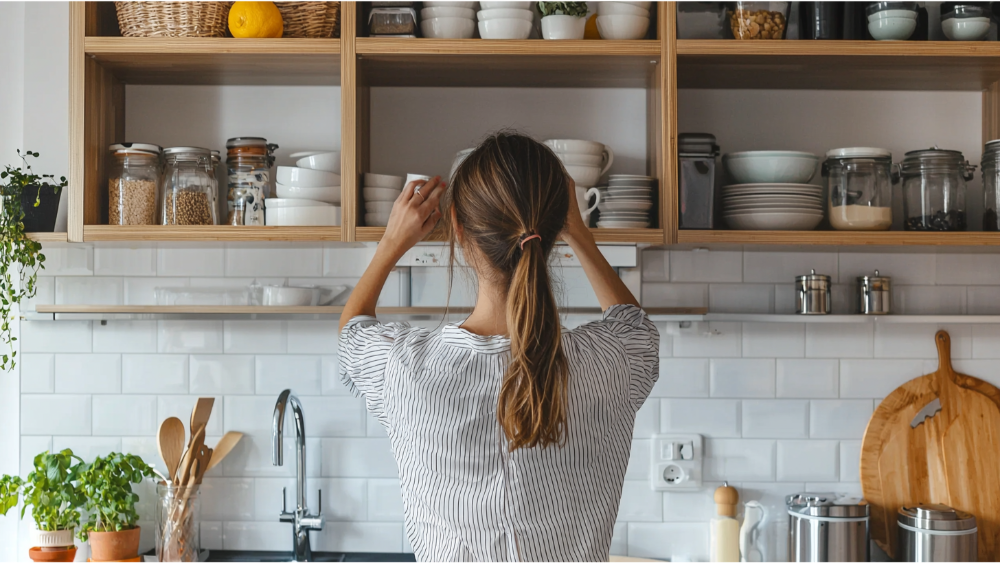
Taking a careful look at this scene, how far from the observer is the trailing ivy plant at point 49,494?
194 centimetres

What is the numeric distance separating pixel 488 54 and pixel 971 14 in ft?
3.55

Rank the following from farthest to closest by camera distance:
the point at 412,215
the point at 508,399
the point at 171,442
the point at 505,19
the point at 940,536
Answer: the point at 171,442, the point at 940,536, the point at 505,19, the point at 412,215, the point at 508,399

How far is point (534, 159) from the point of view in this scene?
3.64 feet

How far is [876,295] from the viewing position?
6.57ft

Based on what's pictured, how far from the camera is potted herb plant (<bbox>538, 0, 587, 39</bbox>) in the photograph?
5.84 ft

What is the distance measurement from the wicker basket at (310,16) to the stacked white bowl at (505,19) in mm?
341

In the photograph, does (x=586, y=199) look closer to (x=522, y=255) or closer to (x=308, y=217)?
(x=308, y=217)

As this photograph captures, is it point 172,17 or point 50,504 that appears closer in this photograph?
point 172,17

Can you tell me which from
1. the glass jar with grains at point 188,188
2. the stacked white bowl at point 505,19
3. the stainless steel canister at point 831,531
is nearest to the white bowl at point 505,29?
the stacked white bowl at point 505,19

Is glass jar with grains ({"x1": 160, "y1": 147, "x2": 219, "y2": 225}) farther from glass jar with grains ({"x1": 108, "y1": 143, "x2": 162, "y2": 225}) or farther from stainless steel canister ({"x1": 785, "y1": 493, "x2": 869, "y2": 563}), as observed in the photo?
stainless steel canister ({"x1": 785, "y1": 493, "x2": 869, "y2": 563})

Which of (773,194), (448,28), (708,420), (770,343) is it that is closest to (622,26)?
(448,28)

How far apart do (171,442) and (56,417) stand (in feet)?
1.22

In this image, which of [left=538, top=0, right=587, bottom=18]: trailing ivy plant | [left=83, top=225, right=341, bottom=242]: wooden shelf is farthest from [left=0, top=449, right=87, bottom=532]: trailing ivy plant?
[left=538, top=0, right=587, bottom=18]: trailing ivy plant

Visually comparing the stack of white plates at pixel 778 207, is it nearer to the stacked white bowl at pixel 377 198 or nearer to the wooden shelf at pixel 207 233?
the stacked white bowl at pixel 377 198
